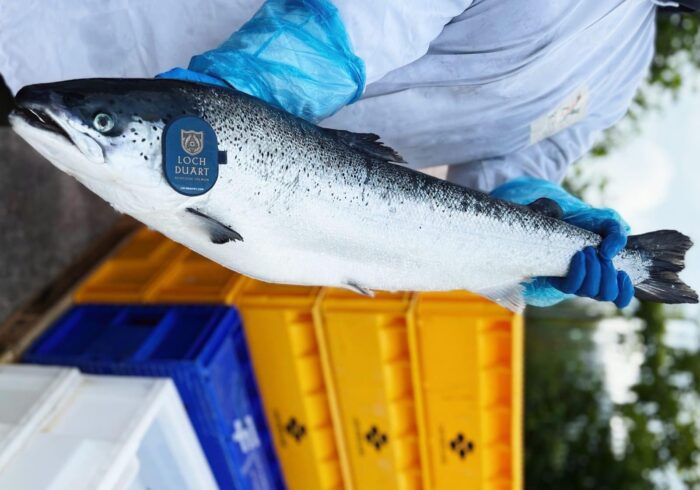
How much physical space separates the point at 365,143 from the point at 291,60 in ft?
0.74

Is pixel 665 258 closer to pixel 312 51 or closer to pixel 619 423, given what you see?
pixel 312 51

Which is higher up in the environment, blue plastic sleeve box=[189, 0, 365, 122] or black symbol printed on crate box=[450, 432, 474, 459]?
black symbol printed on crate box=[450, 432, 474, 459]

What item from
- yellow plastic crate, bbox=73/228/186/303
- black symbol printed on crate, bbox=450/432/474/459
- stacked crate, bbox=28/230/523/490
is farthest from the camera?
yellow plastic crate, bbox=73/228/186/303

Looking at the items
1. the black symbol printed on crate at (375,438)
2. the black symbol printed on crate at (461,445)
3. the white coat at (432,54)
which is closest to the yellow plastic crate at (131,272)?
the black symbol printed on crate at (375,438)

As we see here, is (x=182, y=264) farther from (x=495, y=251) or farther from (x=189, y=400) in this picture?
(x=495, y=251)

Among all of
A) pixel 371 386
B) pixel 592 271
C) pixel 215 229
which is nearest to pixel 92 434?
pixel 371 386

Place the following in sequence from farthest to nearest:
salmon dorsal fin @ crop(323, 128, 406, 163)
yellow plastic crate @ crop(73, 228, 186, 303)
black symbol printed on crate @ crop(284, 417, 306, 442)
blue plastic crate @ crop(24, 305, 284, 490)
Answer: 1. yellow plastic crate @ crop(73, 228, 186, 303)
2. black symbol printed on crate @ crop(284, 417, 306, 442)
3. blue plastic crate @ crop(24, 305, 284, 490)
4. salmon dorsal fin @ crop(323, 128, 406, 163)

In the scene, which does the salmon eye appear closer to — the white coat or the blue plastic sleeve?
the blue plastic sleeve

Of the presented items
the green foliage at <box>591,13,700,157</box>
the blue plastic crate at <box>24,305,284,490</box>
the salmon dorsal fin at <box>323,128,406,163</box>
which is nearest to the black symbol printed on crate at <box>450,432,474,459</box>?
the blue plastic crate at <box>24,305,284,490</box>

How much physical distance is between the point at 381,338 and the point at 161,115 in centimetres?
189

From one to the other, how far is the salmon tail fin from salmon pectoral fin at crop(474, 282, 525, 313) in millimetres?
306

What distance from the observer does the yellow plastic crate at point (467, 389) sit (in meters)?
2.63

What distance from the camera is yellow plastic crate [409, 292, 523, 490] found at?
263cm

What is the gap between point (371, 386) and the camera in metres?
2.78
